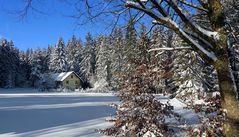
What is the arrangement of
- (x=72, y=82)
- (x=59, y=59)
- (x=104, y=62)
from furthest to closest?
(x=59, y=59) → (x=72, y=82) → (x=104, y=62)

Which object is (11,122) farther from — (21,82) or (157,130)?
(21,82)

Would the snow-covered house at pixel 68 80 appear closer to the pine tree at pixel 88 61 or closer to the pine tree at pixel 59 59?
the pine tree at pixel 88 61

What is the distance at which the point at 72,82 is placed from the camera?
77.5 m

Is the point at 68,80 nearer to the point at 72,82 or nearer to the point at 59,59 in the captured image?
the point at 72,82

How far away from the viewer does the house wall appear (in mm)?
77062

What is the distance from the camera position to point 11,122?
14.8 m

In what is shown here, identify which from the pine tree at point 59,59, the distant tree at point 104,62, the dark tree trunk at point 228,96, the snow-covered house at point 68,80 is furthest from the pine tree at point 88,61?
the dark tree trunk at point 228,96

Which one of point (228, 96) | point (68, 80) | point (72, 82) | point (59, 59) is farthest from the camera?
point (59, 59)

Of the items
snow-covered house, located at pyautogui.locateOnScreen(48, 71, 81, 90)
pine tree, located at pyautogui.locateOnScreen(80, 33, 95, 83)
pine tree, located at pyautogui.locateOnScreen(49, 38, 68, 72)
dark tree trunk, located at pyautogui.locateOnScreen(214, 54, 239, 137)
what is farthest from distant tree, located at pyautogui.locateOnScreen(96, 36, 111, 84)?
dark tree trunk, located at pyautogui.locateOnScreen(214, 54, 239, 137)

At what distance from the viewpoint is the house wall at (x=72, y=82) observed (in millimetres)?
77062

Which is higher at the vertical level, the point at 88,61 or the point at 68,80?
the point at 88,61

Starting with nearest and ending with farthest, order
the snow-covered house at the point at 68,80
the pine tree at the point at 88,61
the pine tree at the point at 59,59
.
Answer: the snow-covered house at the point at 68,80
the pine tree at the point at 88,61
the pine tree at the point at 59,59

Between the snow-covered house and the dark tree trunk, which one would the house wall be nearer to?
the snow-covered house

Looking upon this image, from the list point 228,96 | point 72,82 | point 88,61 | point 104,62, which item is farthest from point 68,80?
point 228,96
